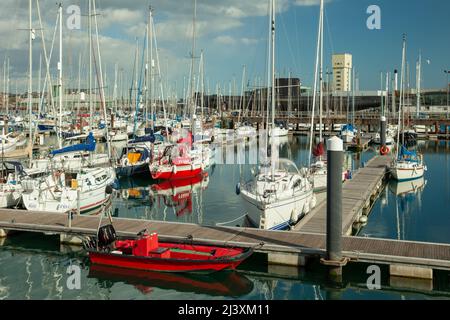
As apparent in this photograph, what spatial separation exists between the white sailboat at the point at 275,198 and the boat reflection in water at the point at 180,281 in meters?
4.09

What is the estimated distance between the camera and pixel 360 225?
24891mm

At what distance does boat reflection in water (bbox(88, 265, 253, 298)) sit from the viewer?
1590 centimetres

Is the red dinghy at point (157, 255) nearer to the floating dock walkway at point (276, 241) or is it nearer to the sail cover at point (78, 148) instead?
the floating dock walkway at point (276, 241)

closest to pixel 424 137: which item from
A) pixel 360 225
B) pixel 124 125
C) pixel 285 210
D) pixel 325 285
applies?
pixel 124 125

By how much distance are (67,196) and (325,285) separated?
14.5 metres

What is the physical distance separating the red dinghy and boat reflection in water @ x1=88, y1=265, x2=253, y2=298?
0.72 ft

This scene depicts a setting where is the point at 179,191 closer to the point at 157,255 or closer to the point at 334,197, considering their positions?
the point at 157,255

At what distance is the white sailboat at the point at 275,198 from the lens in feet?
68.2

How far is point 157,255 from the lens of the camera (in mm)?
16938

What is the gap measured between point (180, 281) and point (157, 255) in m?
1.25

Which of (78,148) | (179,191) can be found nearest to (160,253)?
(179,191)

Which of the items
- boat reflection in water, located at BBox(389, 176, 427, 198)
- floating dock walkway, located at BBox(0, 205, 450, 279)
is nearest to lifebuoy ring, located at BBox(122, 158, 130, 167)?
floating dock walkway, located at BBox(0, 205, 450, 279)

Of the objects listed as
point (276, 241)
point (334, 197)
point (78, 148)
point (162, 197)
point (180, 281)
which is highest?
point (78, 148)

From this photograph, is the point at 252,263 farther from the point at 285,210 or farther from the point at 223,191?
the point at 223,191
